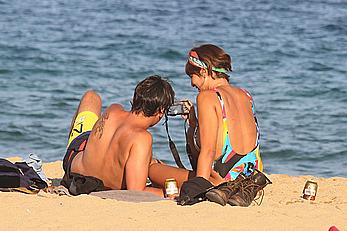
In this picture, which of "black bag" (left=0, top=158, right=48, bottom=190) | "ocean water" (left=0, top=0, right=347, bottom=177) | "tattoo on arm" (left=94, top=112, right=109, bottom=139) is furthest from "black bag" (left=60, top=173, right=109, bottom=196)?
"ocean water" (left=0, top=0, right=347, bottom=177)

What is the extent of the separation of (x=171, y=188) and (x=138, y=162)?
0.96 feet

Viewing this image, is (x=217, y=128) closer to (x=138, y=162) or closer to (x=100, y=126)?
(x=138, y=162)

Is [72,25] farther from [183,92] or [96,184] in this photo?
[96,184]

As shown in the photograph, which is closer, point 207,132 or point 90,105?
point 207,132

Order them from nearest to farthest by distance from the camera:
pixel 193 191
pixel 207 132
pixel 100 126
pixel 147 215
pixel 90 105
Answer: pixel 147 215 < pixel 193 191 < pixel 207 132 < pixel 100 126 < pixel 90 105

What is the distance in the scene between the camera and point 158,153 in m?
10.0

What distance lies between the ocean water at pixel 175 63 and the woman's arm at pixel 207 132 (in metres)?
3.67

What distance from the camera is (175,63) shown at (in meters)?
Answer: 16.2

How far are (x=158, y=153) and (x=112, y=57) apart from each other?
23.0ft

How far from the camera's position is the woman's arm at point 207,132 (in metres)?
5.88

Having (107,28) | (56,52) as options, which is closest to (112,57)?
(56,52)

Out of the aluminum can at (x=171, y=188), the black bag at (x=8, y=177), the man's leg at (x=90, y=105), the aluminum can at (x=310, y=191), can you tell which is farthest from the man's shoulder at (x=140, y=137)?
the aluminum can at (x=310, y=191)

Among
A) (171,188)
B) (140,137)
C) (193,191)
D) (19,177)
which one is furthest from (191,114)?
→ (19,177)

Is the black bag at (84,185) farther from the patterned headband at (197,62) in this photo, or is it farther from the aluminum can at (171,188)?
the patterned headband at (197,62)
